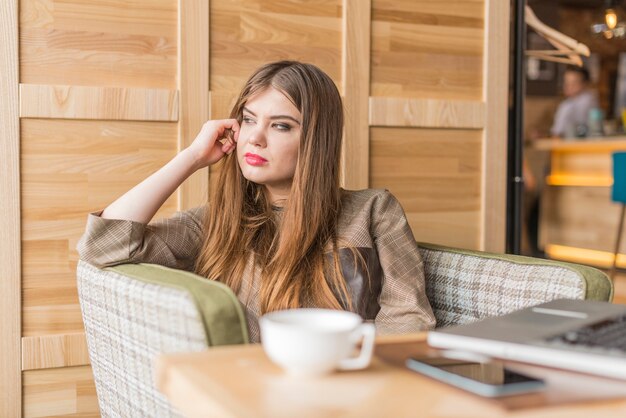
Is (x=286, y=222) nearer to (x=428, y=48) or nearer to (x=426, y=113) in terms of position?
(x=426, y=113)

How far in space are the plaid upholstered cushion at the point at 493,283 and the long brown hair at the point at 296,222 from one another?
275mm

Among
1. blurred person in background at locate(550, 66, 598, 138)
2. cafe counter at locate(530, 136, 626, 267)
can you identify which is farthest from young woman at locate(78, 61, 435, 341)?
blurred person in background at locate(550, 66, 598, 138)

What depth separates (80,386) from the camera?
2.01 metres

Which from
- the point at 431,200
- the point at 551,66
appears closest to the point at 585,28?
the point at 551,66

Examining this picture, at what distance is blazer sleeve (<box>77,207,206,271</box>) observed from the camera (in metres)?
1.55

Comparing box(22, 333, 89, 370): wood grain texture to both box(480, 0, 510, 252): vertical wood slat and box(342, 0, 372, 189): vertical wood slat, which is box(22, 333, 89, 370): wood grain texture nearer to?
box(342, 0, 372, 189): vertical wood slat

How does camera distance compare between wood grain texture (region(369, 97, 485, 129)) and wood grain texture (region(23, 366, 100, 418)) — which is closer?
wood grain texture (region(23, 366, 100, 418))

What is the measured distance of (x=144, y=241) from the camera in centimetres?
168

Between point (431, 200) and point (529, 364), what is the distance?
1.55m

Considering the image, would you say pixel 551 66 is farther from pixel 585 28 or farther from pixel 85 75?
pixel 85 75

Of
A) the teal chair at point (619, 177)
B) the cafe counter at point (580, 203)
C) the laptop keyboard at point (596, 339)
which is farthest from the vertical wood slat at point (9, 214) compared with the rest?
the cafe counter at point (580, 203)

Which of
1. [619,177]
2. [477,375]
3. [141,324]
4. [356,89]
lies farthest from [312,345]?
[619,177]

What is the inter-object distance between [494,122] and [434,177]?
282 mm

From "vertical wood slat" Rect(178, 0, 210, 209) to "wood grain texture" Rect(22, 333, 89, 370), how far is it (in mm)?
441
